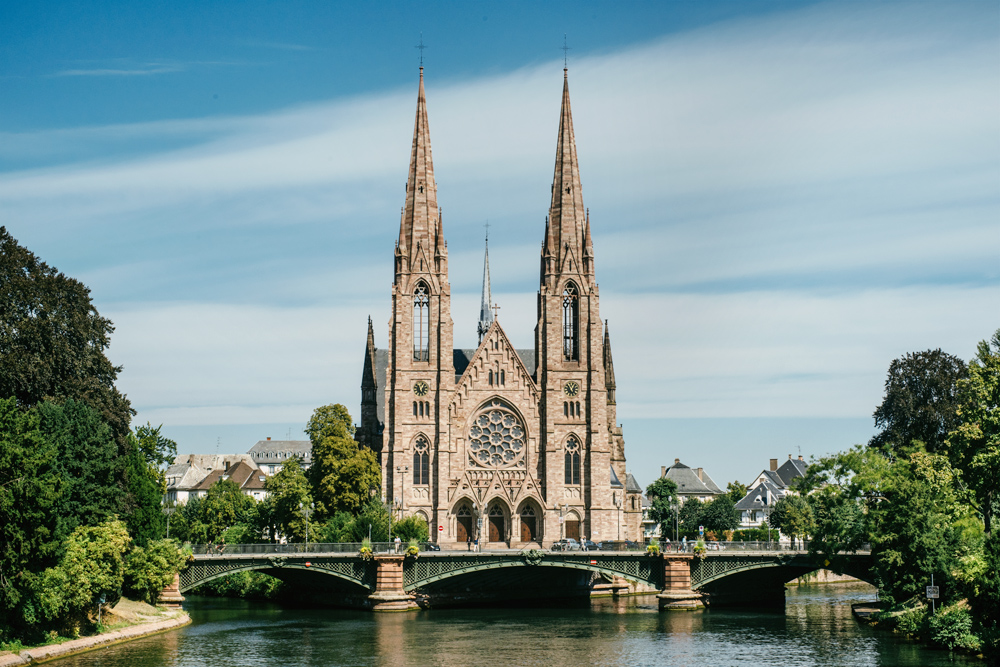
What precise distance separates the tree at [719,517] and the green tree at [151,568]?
71243 millimetres

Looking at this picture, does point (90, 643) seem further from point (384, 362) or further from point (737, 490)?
point (737, 490)

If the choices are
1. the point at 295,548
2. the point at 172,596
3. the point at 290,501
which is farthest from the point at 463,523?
the point at 172,596

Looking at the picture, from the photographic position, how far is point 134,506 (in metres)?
66.6

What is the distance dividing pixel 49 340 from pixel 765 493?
107 metres

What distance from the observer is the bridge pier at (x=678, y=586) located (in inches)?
2901

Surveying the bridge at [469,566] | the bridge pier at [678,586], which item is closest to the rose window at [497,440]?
the bridge at [469,566]

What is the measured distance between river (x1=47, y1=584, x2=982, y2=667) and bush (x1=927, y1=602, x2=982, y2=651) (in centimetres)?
91

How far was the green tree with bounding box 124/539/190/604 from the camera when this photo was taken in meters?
64.2

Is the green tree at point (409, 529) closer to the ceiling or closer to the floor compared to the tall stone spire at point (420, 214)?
closer to the floor

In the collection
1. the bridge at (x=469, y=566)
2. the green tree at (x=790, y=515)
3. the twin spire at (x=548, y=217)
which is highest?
the twin spire at (x=548, y=217)

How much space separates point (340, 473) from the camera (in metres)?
89.2

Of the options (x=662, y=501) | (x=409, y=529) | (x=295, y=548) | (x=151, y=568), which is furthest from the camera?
(x=662, y=501)

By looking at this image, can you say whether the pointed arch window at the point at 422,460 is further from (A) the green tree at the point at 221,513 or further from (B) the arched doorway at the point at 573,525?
(A) the green tree at the point at 221,513

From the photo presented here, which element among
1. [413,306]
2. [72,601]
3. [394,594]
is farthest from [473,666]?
[413,306]
